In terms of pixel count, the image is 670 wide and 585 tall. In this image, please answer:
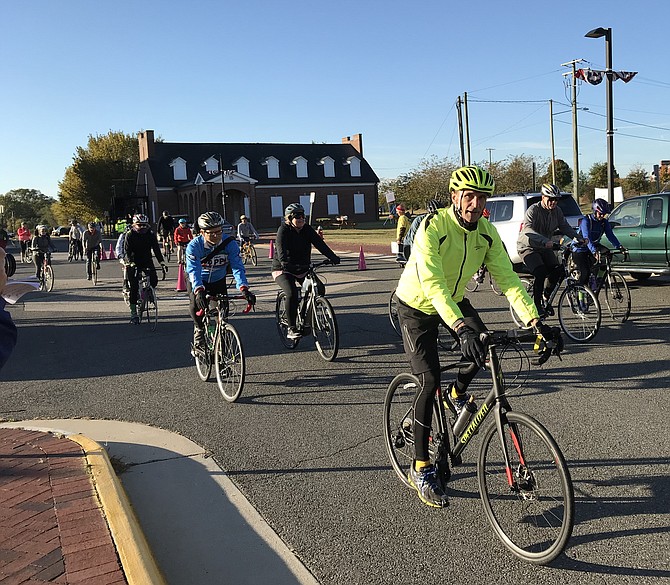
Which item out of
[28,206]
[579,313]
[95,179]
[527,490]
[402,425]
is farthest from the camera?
[28,206]

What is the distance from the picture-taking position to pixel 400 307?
14.9 ft

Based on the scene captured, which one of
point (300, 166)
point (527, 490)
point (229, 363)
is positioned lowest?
point (527, 490)

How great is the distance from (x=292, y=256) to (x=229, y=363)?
7.44 feet

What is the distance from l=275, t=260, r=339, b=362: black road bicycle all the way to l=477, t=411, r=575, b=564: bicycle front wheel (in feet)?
15.9

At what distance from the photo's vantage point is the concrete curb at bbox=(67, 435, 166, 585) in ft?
11.2

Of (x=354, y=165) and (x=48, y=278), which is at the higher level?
(x=354, y=165)

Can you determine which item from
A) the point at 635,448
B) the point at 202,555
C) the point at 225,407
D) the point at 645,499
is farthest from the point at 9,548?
the point at 635,448

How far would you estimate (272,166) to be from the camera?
67.9m

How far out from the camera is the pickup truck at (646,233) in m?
13.2

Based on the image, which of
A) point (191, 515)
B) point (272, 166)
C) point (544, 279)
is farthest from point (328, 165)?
point (191, 515)

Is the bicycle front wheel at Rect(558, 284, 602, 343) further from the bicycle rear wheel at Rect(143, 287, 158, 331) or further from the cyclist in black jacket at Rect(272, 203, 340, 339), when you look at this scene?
the bicycle rear wheel at Rect(143, 287, 158, 331)

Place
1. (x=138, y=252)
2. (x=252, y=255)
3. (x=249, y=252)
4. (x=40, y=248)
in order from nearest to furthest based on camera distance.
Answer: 1. (x=138, y=252)
2. (x=40, y=248)
3. (x=252, y=255)
4. (x=249, y=252)

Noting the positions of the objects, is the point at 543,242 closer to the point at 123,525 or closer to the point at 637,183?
the point at 123,525

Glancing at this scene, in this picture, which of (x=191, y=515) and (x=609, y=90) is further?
(x=609, y=90)
